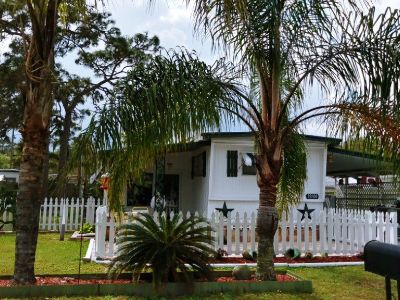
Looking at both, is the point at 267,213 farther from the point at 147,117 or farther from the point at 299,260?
the point at 299,260

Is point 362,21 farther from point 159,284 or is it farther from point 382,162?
point 159,284

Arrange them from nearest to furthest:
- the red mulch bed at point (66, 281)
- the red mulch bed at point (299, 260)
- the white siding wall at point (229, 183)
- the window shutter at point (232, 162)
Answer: the red mulch bed at point (66, 281)
the red mulch bed at point (299, 260)
the white siding wall at point (229, 183)
the window shutter at point (232, 162)

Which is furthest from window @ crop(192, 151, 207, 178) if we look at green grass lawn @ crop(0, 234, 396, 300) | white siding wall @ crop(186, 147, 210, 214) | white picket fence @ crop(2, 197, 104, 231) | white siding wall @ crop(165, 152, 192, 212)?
green grass lawn @ crop(0, 234, 396, 300)

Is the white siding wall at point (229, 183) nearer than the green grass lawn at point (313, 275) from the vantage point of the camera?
No

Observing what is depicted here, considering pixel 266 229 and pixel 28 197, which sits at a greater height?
pixel 28 197

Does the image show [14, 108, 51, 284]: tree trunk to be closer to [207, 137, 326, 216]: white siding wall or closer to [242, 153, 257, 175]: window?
[207, 137, 326, 216]: white siding wall

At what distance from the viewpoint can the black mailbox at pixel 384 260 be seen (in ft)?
15.9

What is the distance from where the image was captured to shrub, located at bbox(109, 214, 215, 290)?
264 inches

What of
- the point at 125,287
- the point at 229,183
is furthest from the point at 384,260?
the point at 229,183

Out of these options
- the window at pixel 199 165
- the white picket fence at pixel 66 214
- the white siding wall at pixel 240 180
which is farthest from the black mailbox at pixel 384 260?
the white picket fence at pixel 66 214

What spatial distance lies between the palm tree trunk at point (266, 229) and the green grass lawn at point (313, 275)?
2.20ft

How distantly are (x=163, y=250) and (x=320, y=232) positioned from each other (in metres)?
5.16

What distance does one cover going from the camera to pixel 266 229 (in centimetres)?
766

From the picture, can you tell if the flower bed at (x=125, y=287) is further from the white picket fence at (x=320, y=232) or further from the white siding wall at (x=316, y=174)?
the white siding wall at (x=316, y=174)
